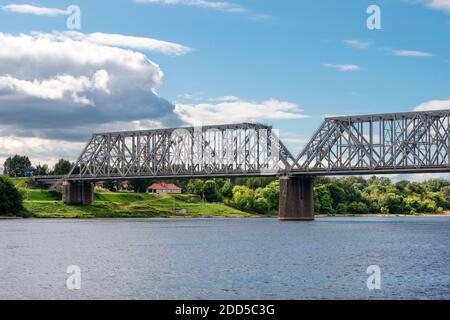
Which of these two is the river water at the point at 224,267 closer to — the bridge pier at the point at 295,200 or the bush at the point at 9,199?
the bridge pier at the point at 295,200

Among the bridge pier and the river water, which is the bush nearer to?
the bridge pier

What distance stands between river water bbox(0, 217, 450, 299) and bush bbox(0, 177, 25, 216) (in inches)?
3208

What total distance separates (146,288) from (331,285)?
13700mm

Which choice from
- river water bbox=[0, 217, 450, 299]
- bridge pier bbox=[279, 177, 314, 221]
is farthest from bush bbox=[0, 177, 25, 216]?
river water bbox=[0, 217, 450, 299]

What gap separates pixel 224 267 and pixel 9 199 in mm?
133459

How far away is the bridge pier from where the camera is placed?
7308 inches

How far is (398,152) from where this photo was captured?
608ft

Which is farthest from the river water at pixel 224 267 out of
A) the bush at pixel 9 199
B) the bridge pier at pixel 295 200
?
the bush at pixel 9 199

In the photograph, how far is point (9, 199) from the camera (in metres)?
193

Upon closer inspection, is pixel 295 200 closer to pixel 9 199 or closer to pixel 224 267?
pixel 9 199

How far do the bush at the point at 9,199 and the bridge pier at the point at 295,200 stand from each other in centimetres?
6649
